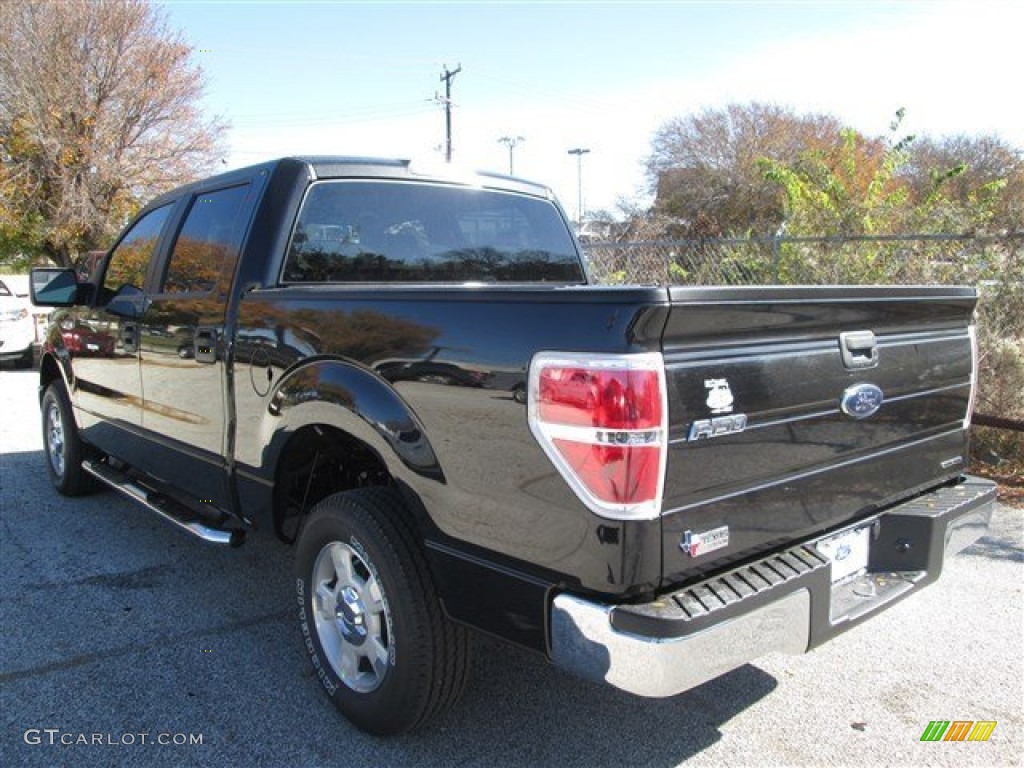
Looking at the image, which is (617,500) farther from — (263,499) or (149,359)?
(149,359)

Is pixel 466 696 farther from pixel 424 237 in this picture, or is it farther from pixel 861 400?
pixel 424 237

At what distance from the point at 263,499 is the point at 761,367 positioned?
206cm

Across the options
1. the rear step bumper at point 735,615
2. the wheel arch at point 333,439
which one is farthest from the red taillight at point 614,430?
the wheel arch at point 333,439

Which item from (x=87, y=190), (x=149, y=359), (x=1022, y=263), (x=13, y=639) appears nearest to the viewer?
(x=13, y=639)

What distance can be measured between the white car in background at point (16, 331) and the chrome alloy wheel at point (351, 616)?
12363mm

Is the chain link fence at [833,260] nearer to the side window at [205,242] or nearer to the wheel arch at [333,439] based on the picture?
the side window at [205,242]

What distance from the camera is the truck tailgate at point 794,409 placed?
213cm

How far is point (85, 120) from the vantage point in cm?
2070

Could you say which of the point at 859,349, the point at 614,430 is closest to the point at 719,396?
the point at 614,430

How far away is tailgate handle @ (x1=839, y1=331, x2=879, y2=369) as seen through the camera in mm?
2523

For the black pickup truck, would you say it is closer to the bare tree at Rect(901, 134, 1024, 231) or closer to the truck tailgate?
the truck tailgate

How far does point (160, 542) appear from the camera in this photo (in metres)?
4.84

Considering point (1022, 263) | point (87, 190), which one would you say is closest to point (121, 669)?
point (1022, 263)

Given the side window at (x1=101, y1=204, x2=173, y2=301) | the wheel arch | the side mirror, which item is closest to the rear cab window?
the wheel arch
